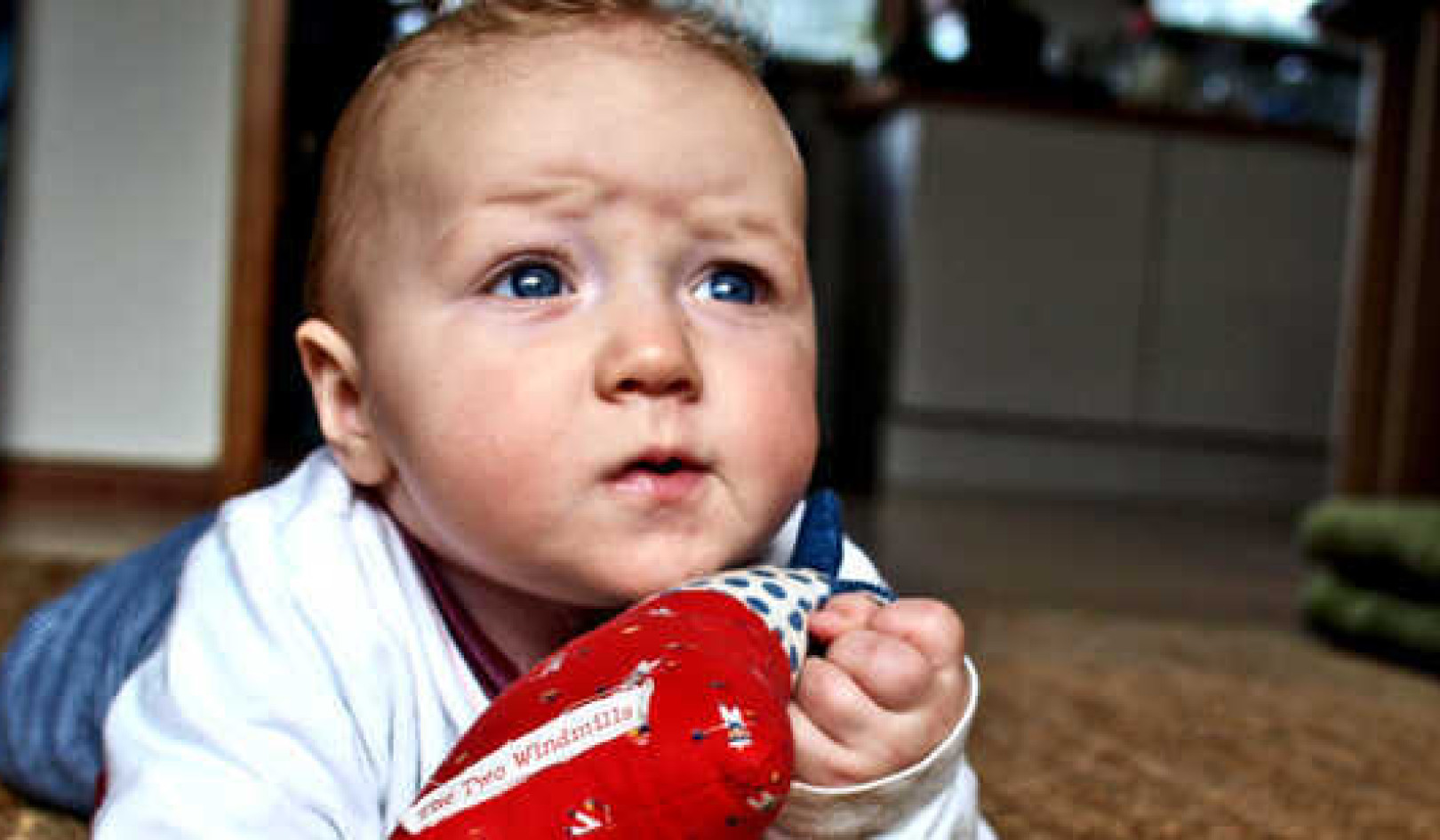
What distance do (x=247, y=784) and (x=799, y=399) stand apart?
242 mm

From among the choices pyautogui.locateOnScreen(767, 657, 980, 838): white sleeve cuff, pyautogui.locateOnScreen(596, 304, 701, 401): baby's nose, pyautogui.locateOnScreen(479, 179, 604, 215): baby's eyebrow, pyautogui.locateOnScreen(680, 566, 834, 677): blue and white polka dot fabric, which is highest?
pyautogui.locateOnScreen(479, 179, 604, 215): baby's eyebrow

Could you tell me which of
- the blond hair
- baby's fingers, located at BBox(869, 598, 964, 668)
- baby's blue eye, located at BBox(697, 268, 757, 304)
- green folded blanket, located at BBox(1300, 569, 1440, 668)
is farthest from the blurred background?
baby's fingers, located at BBox(869, 598, 964, 668)

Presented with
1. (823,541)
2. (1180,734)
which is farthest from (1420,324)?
(823,541)

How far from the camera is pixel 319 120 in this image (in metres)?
1.60

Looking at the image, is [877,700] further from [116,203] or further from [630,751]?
[116,203]

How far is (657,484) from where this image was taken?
19.3 inches

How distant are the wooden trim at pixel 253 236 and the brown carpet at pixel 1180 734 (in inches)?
10.4

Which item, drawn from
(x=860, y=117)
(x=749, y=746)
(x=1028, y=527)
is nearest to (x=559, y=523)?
(x=749, y=746)

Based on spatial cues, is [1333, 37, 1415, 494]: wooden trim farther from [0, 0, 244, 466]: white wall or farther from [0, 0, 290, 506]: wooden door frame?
[0, 0, 244, 466]: white wall

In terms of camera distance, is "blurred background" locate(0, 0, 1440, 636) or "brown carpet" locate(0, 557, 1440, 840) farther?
"blurred background" locate(0, 0, 1440, 636)

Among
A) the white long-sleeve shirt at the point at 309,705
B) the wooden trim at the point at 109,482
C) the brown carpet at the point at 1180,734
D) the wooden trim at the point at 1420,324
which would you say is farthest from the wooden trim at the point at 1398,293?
the wooden trim at the point at 109,482

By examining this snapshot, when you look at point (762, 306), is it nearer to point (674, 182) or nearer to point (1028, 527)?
point (674, 182)

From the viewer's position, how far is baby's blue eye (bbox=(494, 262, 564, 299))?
514 mm

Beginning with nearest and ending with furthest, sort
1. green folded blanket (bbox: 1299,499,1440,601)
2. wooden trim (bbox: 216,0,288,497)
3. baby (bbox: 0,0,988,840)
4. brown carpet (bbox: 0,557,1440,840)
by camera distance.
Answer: baby (bbox: 0,0,988,840)
brown carpet (bbox: 0,557,1440,840)
green folded blanket (bbox: 1299,499,1440,601)
wooden trim (bbox: 216,0,288,497)
